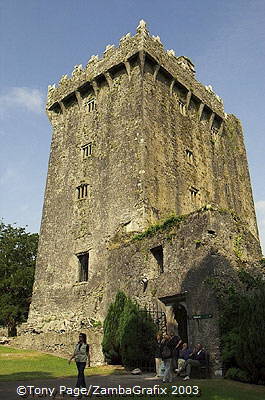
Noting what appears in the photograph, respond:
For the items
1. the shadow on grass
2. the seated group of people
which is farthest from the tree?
the seated group of people

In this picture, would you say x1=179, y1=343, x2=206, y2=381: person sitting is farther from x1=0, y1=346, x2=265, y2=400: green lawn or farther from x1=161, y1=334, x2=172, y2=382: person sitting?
x1=161, y1=334, x2=172, y2=382: person sitting

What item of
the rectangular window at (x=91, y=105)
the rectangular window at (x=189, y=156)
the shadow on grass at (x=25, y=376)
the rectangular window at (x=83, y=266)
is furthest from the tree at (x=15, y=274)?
the shadow on grass at (x=25, y=376)

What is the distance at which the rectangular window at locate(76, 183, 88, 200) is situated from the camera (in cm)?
2807

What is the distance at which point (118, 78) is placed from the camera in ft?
95.9

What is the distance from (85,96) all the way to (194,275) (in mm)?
19289

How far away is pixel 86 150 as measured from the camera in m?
29.5

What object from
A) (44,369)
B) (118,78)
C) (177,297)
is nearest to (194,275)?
(177,297)

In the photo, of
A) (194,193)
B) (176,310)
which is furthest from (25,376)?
(194,193)

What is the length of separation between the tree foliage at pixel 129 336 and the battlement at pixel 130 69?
16.3 metres

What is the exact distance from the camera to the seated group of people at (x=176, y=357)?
44.4ft

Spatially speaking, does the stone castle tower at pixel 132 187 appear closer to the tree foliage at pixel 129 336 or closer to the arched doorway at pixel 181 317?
the arched doorway at pixel 181 317

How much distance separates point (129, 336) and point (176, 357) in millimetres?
2547

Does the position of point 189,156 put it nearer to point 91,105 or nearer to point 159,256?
point 91,105

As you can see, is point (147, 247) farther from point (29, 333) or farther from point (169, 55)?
point (169, 55)
